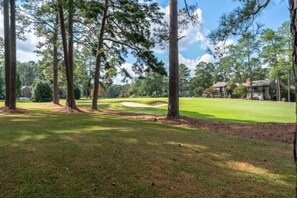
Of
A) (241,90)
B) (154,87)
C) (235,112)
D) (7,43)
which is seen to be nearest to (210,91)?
(241,90)

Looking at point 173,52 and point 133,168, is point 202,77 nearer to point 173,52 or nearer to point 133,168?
point 173,52

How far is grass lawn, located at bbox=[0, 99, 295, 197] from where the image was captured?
3258 mm

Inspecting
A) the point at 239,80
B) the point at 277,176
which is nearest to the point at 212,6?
the point at 277,176

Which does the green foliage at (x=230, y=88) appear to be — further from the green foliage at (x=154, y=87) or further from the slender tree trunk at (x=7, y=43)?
the slender tree trunk at (x=7, y=43)

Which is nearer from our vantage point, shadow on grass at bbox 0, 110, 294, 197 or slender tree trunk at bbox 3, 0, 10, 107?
shadow on grass at bbox 0, 110, 294, 197

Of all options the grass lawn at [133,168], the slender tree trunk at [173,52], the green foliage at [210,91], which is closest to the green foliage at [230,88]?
the green foliage at [210,91]

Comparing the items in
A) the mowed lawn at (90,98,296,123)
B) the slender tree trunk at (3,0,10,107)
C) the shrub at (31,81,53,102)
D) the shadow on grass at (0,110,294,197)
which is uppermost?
the slender tree trunk at (3,0,10,107)

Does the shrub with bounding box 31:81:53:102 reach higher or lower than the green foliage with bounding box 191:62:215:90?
lower

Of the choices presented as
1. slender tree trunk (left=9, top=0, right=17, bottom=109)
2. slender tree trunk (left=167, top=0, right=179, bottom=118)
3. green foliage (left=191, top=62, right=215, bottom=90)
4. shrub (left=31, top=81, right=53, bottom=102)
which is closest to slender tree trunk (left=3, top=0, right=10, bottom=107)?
slender tree trunk (left=9, top=0, right=17, bottom=109)

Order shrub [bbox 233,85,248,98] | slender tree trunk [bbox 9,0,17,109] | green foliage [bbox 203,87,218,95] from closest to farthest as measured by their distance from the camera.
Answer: slender tree trunk [bbox 9,0,17,109] → shrub [bbox 233,85,248,98] → green foliage [bbox 203,87,218,95]

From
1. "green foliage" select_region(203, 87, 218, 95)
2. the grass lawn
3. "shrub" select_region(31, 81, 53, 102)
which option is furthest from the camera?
"green foliage" select_region(203, 87, 218, 95)

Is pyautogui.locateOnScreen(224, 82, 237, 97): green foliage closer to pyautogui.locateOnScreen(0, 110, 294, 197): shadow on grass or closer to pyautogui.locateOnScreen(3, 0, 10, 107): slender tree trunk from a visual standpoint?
pyautogui.locateOnScreen(3, 0, 10, 107): slender tree trunk

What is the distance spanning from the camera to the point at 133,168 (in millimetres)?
3957

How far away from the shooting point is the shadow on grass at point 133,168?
3.28 metres
